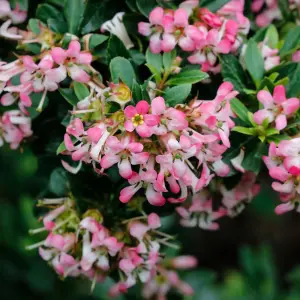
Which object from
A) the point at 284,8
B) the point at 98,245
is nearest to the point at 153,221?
the point at 98,245

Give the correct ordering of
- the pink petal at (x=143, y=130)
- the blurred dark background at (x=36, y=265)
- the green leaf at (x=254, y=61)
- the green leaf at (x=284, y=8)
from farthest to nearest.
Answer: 1. the blurred dark background at (x=36, y=265)
2. the green leaf at (x=284, y=8)
3. the green leaf at (x=254, y=61)
4. the pink petal at (x=143, y=130)

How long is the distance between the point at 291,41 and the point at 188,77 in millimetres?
275

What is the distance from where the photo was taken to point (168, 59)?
1183mm

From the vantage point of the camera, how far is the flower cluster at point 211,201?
129cm

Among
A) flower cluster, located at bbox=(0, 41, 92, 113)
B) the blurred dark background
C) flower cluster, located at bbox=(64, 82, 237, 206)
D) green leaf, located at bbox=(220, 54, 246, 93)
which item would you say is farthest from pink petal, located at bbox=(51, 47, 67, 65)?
the blurred dark background

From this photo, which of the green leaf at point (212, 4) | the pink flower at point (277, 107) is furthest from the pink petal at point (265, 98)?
the green leaf at point (212, 4)

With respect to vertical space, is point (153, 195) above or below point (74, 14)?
below

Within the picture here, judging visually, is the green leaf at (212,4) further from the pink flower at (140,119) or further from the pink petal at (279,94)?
the pink flower at (140,119)

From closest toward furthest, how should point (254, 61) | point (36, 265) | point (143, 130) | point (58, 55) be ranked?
point (143, 130) → point (58, 55) → point (254, 61) → point (36, 265)

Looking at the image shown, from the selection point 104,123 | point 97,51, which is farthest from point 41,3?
point 104,123

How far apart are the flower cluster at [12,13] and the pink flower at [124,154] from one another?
0.42 m

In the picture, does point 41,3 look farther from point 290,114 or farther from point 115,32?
point 290,114

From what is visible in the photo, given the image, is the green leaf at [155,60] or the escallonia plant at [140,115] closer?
the escallonia plant at [140,115]

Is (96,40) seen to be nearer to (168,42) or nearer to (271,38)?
(168,42)
